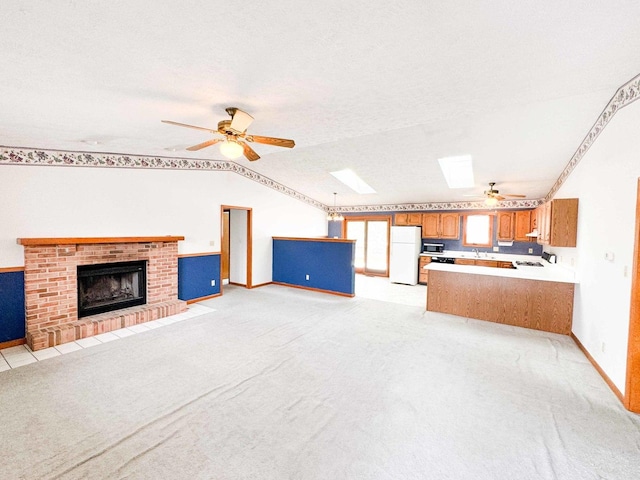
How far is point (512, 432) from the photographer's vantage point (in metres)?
1.98

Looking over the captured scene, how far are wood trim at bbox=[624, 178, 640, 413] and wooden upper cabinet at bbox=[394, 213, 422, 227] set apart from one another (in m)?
5.37

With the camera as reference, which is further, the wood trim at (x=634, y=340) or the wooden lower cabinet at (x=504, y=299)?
the wooden lower cabinet at (x=504, y=299)

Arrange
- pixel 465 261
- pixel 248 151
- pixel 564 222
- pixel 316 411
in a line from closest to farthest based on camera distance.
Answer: pixel 316 411 → pixel 248 151 → pixel 564 222 → pixel 465 261

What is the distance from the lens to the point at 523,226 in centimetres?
650

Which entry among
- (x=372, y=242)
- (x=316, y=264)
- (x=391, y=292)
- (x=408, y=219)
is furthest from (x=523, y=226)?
(x=316, y=264)

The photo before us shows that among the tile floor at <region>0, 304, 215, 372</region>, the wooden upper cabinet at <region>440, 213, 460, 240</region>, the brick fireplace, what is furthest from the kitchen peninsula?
the brick fireplace

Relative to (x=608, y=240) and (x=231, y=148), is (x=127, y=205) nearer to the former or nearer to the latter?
(x=231, y=148)

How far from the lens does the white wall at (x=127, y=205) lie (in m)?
3.40

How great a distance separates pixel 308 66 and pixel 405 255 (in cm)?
590

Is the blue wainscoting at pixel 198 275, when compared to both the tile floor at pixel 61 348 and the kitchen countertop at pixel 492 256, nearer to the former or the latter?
the tile floor at pixel 61 348

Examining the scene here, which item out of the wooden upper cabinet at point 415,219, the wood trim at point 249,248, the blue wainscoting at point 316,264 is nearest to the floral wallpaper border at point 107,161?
the wood trim at point 249,248

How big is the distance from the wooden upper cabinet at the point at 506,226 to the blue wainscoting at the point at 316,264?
380cm

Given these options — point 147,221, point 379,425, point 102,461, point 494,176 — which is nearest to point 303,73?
point 379,425

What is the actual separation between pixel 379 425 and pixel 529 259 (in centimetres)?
602
